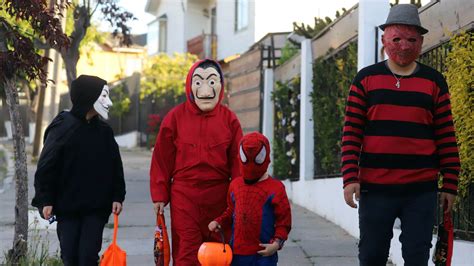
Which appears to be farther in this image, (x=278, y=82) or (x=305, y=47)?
(x=278, y=82)

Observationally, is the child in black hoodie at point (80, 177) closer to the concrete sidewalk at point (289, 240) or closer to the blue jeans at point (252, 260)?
the blue jeans at point (252, 260)

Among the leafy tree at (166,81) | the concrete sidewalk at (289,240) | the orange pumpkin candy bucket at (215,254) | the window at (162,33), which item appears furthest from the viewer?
the window at (162,33)

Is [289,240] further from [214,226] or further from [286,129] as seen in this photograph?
[286,129]

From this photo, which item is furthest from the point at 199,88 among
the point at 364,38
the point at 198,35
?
the point at 198,35

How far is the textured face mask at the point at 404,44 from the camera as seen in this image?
493 centimetres

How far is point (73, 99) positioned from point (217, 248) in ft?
5.32

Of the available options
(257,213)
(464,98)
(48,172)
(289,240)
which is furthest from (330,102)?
(257,213)

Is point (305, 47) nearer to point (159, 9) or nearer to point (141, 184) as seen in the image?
point (141, 184)

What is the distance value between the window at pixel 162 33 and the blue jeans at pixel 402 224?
1227 inches

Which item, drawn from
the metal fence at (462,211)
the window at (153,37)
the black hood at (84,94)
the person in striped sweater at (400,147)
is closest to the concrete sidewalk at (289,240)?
the metal fence at (462,211)

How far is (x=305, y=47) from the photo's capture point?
1215cm

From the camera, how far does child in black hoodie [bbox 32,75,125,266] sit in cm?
587

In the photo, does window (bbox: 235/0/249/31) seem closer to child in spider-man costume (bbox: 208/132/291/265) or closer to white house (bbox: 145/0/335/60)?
white house (bbox: 145/0/335/60)

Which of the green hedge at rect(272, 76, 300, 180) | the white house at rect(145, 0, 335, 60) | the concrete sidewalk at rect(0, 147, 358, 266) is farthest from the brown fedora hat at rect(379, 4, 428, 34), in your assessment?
the white house at rect(145, 0, 335, 60)
